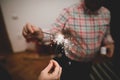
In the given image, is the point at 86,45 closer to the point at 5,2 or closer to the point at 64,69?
the point at 64,69

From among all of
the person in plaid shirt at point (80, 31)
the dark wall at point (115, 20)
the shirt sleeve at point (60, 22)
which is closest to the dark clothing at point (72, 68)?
the person in plaid shirt at point (80, 31)

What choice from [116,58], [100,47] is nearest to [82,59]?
[100,47]

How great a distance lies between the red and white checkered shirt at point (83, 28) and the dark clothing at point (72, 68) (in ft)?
0.15

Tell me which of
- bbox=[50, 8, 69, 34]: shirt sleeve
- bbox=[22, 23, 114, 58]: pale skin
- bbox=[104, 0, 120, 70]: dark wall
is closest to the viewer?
bbox=[22, 23, 114, 58]: pale skin

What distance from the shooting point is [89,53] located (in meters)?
1.25

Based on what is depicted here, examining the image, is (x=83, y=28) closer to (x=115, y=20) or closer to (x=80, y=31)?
(x=80, y=31)

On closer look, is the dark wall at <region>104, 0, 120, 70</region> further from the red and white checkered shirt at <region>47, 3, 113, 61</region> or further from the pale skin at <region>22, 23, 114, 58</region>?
the pale skin at <region>22, 23, 114, 58</region>

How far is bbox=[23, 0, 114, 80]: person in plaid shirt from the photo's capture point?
1.17 metres

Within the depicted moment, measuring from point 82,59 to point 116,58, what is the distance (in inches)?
35.6

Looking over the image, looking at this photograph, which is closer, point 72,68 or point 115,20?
point 72,68

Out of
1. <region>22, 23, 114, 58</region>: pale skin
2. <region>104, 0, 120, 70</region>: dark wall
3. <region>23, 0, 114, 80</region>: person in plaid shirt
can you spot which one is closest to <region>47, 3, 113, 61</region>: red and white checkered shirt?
<region>23, 0, 114, 80</region>: person in plaid shirt

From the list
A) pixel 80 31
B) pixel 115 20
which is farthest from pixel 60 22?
pixel 115 20

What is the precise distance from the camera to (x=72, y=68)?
1.24m

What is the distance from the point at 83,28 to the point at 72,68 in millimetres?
351
